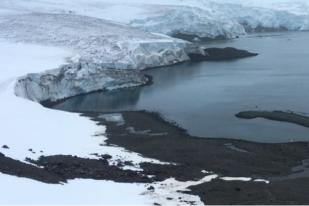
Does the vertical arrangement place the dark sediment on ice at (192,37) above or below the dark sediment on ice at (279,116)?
above

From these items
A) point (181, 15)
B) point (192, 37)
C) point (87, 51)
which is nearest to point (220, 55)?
point (192, 37)

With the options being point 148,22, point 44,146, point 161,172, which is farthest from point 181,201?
point 148,22

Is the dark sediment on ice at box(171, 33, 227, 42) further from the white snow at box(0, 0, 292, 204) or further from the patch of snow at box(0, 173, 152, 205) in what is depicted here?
the patch of snow at box(0, 173, 152, 205)

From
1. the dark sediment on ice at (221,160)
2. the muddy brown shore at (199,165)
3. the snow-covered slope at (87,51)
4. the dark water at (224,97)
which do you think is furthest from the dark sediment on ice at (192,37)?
the muddy brown shore at (199,165)

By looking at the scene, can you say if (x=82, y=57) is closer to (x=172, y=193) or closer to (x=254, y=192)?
(x=172, y=193)

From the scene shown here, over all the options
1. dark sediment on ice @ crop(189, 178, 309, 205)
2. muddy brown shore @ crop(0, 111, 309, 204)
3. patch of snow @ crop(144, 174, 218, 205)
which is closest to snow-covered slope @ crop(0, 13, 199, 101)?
muddy brown shore @ crop(0, 111, 309, 204)

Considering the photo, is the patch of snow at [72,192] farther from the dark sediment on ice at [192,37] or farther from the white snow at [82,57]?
the dark sediment on ice at [192,37]

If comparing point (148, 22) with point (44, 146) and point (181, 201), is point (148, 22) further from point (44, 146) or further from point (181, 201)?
point (181, 201)

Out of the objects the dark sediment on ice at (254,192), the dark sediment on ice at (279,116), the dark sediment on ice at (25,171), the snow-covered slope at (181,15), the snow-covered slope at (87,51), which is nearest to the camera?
the dark sediment on ice at (254,192)
